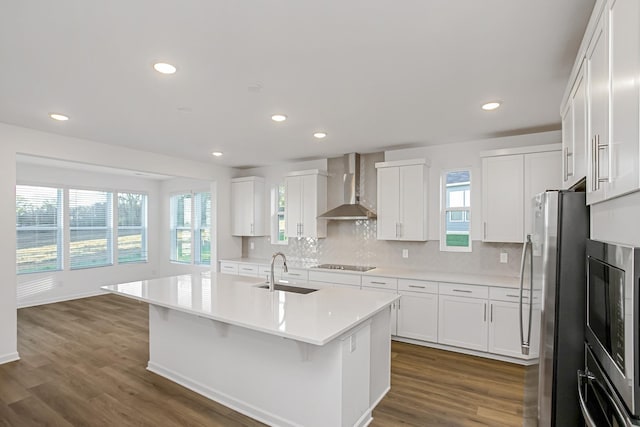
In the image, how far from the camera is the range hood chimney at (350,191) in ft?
15.8

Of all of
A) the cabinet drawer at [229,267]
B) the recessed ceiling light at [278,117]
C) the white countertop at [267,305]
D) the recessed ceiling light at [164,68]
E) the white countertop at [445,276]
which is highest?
the recessed ceiling light at [164,68]

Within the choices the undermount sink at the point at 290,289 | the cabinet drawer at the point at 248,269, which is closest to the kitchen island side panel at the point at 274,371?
the undermount sink at the point at 290,289

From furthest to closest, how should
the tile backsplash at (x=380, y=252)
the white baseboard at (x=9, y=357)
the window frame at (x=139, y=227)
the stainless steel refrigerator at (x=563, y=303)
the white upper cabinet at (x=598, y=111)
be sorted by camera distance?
the window frame at (x=139, y=227)
the tile backsplash at (x=380, y=252)
the white baseboard at (x=9, y=357)
the stainless steel refrigerator at (x=563, y=303)
the white upper cabinet at (x=598, y=111)

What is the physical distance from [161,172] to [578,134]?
197 inches

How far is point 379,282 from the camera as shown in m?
4.28

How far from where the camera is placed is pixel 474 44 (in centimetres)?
196

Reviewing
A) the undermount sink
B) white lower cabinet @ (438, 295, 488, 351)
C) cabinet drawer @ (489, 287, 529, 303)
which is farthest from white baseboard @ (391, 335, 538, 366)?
the undermount sink

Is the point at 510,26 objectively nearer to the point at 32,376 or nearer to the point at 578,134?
the point at 578,134

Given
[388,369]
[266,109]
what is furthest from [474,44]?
[388,369]

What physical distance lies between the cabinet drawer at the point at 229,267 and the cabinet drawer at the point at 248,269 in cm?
10

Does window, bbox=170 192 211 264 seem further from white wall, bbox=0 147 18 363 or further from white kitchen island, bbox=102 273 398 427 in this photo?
white kitchen island, bbox=102 273 398 427

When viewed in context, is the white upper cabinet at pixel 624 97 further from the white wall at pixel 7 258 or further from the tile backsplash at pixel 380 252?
the white wall at pixel 7 258

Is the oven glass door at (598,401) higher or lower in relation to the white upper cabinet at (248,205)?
lower

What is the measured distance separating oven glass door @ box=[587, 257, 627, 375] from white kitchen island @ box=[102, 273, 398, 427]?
47.3 inches
